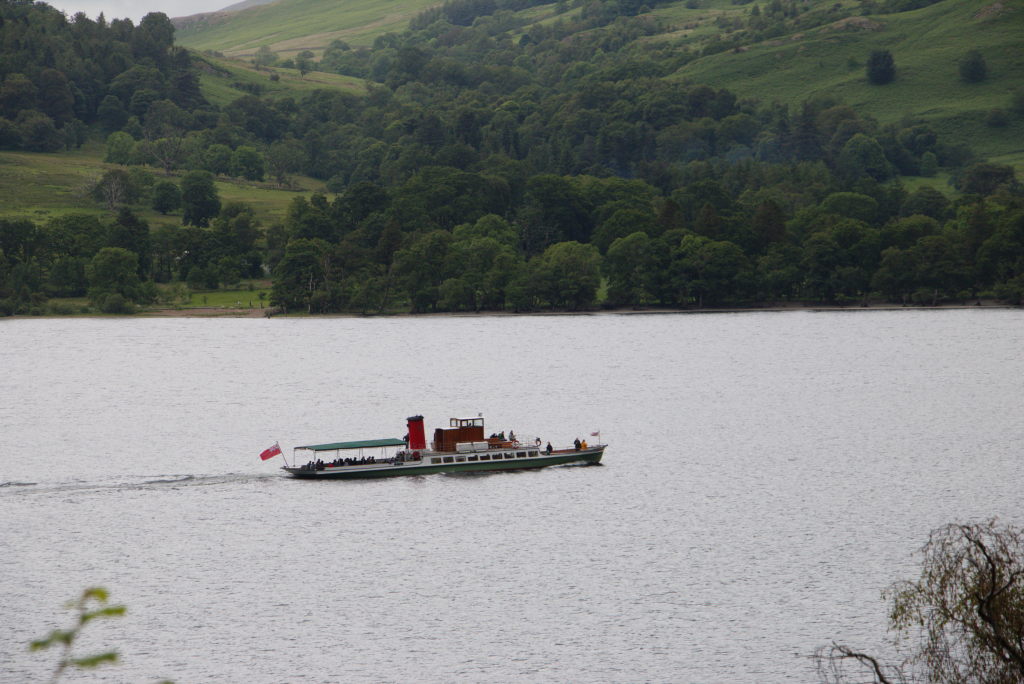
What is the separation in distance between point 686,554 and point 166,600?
1274 inches

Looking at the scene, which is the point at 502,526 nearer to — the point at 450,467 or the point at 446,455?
the point at 450,467

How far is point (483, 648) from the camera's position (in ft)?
209

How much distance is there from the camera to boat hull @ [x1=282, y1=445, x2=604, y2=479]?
103 meters

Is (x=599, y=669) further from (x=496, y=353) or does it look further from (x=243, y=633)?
(x=496, y=353)

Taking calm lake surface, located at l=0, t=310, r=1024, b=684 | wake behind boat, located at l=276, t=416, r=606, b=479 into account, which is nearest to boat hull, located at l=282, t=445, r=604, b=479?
wake behind boat, located at l=276, t=416, r=606, b=479

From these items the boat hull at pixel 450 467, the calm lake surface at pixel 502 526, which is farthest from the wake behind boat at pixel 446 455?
the calm lake surface at pixel 502 526

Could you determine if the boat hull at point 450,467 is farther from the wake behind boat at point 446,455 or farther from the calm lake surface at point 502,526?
the calm lake surface at point 502,526

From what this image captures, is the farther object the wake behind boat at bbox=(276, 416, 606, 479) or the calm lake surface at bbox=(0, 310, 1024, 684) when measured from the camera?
the wake behind boat at bbox=(276, 416, 606, 479)

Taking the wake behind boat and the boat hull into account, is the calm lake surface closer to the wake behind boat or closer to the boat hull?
the boat hull

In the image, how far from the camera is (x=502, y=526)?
87.1 meters

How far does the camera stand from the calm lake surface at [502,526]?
Answer: 63750 mm

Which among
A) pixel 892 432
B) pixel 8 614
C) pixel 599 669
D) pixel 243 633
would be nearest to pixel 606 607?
pixel 599 669

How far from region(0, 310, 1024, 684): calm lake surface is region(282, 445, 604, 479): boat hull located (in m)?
1.39

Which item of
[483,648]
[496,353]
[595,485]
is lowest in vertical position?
[496,353]
